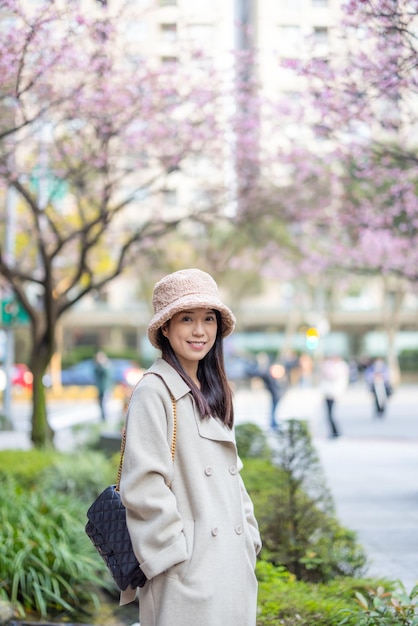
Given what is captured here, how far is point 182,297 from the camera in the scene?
118 inches

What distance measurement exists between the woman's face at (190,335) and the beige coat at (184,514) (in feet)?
0.38

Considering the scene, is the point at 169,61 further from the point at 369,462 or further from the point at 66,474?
the point at 369,462

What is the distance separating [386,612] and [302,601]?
2.18 ft

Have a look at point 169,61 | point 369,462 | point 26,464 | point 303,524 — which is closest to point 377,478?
point 369,462

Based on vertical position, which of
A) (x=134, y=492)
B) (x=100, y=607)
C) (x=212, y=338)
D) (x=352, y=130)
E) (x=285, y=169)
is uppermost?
(x=285, y=169)

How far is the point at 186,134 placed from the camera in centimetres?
1109

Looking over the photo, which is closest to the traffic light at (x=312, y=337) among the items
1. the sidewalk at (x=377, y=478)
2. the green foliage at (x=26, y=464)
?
the sidewalk at (x=377, y=478)

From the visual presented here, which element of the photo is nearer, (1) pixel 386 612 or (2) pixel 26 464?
(1) pixel 386 612

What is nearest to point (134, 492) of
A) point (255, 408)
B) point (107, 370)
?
point (107, 370)

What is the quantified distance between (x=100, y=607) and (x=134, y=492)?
3.41m

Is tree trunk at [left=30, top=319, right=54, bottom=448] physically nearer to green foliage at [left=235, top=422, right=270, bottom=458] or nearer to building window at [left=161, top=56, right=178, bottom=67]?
green foliage at [left=235, top=422, right=270, bottom=458]

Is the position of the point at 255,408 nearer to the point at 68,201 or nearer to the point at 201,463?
the point at 68,201

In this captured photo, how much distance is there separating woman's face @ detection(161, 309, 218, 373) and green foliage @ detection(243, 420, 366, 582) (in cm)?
272

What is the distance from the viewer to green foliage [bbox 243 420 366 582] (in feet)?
18.0
